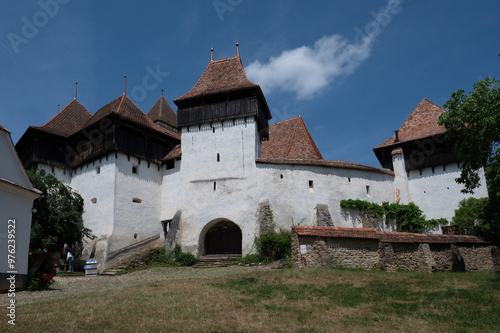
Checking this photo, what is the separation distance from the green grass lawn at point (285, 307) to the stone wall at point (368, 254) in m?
→ 2.43

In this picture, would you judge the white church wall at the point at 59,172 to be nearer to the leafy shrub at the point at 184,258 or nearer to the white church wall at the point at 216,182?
the white church wall at the point at 216,182

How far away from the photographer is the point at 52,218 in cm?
1892

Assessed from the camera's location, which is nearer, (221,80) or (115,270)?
(115,270)

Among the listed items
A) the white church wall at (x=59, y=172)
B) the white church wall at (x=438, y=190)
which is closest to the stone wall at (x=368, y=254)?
the white church wall at (x=438, y=190)

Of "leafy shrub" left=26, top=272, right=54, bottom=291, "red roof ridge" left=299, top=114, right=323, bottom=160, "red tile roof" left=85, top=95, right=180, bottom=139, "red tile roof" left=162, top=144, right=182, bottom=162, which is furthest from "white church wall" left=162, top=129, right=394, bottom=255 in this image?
"leafy shrub" left=26, top=272, right=54, bottom=291

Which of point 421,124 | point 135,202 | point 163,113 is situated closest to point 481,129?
point 421,124

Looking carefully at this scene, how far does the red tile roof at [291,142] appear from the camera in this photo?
79.1ft

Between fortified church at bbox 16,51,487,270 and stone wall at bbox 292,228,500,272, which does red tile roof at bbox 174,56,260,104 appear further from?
stone wall at bbox 292,228,500,272

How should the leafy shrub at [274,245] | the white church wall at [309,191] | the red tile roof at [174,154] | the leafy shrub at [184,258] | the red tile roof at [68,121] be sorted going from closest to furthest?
1. the leafy shrub at [274,245]
2. the leafy shrub at [184,258]
3. the white church wall at [309,191]
4. the red tile roof at [174,154]
5. the red tile roof at [68,121]

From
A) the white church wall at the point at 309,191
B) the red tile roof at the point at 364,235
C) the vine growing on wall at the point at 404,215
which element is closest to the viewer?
the red tile roof at the point at 364,235

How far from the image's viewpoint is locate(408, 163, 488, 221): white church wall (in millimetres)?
22172

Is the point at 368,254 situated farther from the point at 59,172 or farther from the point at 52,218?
the point at 59,172

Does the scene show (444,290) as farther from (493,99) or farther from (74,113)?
(74,113)

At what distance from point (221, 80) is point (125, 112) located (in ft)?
18.7
